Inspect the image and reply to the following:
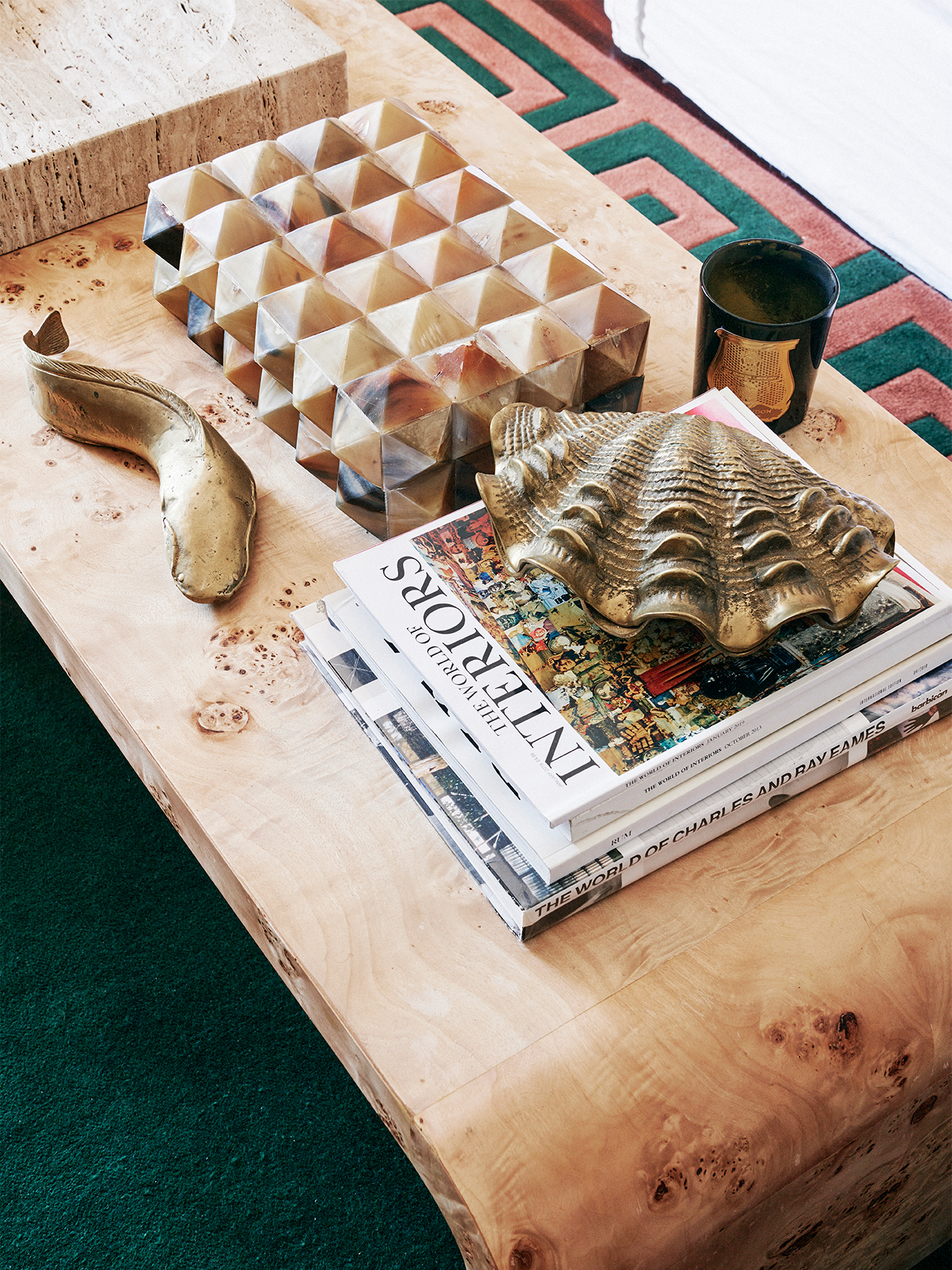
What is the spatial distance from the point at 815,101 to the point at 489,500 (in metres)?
1.07

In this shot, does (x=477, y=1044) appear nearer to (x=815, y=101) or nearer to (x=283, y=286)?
(x=283, y=286)

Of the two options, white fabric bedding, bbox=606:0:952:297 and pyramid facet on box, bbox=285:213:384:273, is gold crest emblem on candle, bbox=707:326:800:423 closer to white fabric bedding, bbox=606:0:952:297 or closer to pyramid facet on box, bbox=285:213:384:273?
pyramid facet on box, bbox=285:213:384:273

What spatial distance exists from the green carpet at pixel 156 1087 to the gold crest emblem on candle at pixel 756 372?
1.90ft

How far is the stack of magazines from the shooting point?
21.4 inches

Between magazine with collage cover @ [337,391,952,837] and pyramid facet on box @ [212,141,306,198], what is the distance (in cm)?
32

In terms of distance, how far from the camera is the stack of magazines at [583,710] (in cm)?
54

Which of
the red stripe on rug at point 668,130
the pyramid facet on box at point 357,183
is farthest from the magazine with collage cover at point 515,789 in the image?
the red stripe on rug at point 668,130

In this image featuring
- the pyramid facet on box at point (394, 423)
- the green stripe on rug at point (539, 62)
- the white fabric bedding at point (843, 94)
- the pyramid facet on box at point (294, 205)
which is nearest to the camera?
the pyramid facet on box at point (394, 423)

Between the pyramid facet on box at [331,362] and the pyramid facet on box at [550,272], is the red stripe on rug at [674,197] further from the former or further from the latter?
the pyramid facet on box at [331,362]

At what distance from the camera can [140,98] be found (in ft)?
3.01

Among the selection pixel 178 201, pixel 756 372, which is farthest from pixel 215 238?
pixel 756 372

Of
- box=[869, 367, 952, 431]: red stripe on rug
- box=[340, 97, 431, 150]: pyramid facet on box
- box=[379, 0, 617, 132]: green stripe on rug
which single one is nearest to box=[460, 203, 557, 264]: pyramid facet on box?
box=[340, 97, 431, 150]: pyramid facet on box

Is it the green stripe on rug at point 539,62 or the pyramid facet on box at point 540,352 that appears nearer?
the pyramid facet on box at point 540,352

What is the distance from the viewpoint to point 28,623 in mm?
1104
